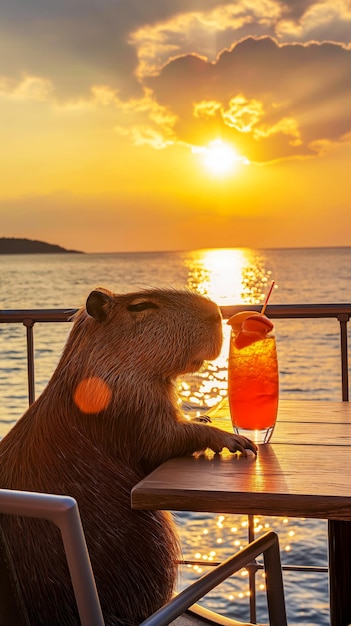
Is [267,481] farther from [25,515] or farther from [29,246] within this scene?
[29,246]

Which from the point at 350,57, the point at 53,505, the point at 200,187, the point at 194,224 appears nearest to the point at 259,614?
the point at 53,505

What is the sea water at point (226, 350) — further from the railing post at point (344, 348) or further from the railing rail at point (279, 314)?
the railing post at point (344, 348)

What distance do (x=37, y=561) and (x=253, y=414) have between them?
0.51m

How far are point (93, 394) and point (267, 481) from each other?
1.42 ft

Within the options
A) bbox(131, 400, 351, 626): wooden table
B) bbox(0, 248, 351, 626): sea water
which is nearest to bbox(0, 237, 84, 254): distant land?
bbox(0, 248, 351, 626): sea water

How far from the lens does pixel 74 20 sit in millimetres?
26656

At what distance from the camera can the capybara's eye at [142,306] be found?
5.68 feet

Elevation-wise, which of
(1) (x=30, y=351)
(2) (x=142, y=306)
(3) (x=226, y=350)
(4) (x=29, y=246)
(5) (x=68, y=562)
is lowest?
(5) (x=68, y=562)

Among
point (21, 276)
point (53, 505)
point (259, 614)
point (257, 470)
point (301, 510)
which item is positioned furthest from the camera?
point (21, 276)

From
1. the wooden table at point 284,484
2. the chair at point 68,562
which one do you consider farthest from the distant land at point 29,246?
the chair at point 68,562

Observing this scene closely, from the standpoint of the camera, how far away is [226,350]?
70.0 inches

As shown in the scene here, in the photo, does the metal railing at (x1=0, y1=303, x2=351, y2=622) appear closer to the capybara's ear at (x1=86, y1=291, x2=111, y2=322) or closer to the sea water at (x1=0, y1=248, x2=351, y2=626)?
the sea water at (x1=0, y1=248, x2=351, y2=626)

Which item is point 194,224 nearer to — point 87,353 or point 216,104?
point 216,104

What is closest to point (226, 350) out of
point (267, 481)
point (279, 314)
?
point (267, 481)
